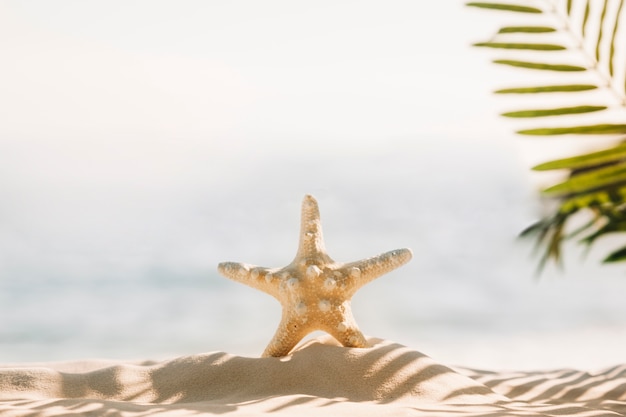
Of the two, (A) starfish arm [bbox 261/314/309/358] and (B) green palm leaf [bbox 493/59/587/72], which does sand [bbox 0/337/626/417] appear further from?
(B) green palm leaf [bbox 493/59/587/72]

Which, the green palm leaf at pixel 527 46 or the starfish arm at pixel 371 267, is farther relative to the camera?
the starfish arm at pixel 371 267

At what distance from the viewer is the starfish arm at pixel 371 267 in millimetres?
3402

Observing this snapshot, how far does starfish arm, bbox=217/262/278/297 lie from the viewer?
3445mm

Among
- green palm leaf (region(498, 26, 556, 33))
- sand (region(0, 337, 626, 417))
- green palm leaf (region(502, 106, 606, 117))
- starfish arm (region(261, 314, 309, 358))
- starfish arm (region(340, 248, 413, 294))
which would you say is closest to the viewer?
green palm leaf (region(502, 106, 606, 117))

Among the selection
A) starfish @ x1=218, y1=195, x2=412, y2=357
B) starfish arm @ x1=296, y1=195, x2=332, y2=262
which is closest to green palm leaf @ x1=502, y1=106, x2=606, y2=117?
starfish @ x1=218, y1=195, x2=412, y2=357

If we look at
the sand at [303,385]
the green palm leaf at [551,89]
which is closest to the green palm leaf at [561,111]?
the green palm leaf at [551,89]

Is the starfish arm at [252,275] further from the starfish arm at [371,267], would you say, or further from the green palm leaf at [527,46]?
the green palm leaf at [527,46]

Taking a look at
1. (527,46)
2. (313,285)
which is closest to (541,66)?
(527,46)

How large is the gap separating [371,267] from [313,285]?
0.29 meters

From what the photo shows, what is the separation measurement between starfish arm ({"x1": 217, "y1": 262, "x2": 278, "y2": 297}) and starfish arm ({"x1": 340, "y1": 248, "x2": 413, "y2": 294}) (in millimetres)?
343

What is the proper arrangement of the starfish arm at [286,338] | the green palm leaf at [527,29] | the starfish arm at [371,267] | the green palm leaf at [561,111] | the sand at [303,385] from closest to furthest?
the green palm leaf at [561,111] → the green palm leaf at [527,29] → the sand at [303,385] → the starfish arm at [286,338] → the starfish arm at [371,267]

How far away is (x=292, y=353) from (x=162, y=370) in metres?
0.57

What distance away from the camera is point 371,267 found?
3.44m

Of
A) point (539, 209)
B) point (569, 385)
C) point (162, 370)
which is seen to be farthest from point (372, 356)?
point (539, 209)
